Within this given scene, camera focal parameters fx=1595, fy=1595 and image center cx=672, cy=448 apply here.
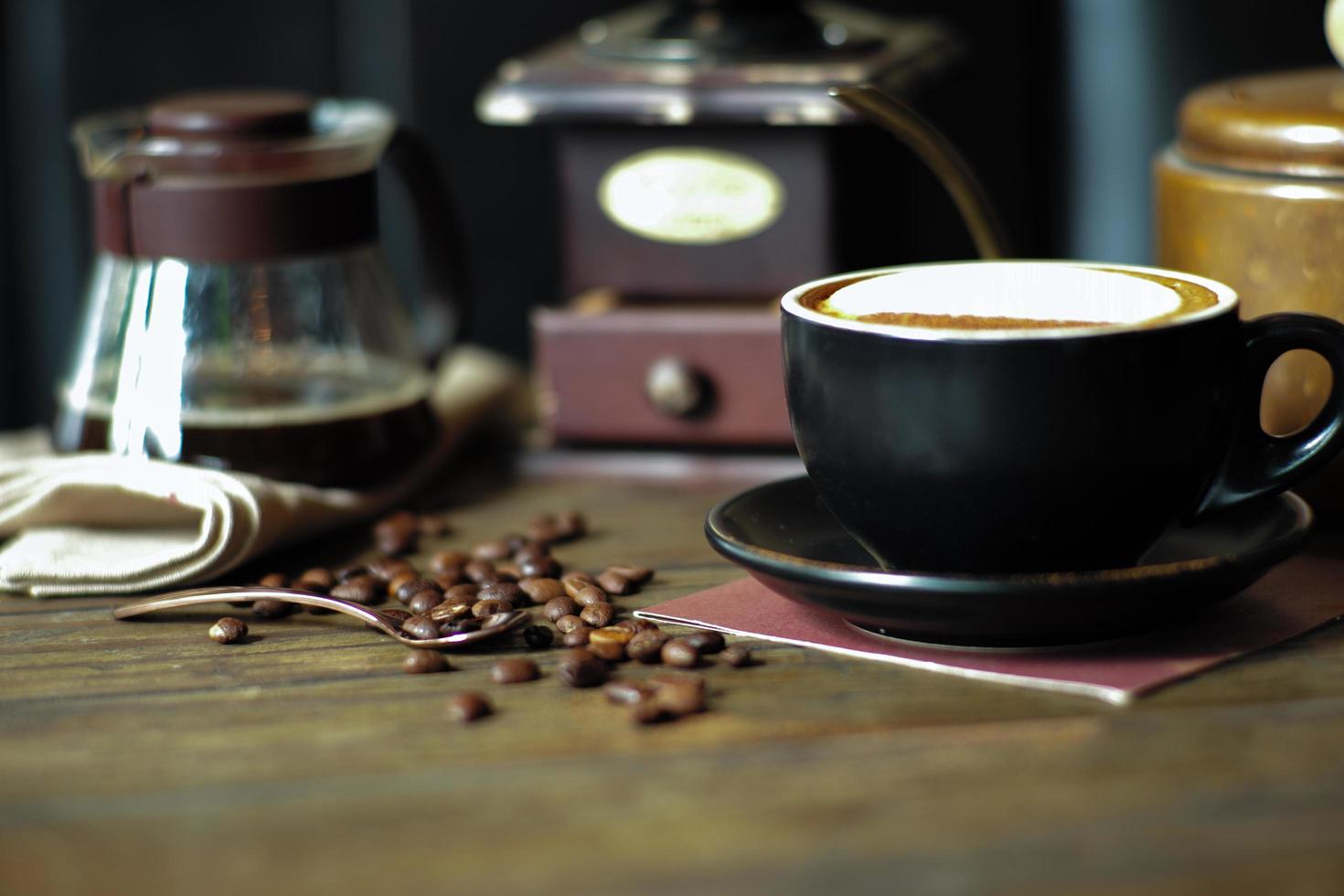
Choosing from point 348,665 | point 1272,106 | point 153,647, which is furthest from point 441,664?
point 1272,106

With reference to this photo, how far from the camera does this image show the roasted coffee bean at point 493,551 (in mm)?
1060

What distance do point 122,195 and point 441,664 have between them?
0.48m

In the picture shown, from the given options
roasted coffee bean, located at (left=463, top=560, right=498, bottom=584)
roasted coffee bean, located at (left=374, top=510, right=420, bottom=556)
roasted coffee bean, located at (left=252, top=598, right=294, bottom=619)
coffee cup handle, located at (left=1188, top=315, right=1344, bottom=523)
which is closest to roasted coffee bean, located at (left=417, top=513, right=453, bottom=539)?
roasted coffee bean, located at (left=374, top=510, right=420, bottom=556)

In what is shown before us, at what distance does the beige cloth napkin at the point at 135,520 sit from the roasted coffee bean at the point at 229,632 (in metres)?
0.10

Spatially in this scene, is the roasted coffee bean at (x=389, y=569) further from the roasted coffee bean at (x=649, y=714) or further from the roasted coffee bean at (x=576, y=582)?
the roasted coffee bean at (x=649, y=714)

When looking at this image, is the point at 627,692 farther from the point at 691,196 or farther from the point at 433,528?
the point at 691,196

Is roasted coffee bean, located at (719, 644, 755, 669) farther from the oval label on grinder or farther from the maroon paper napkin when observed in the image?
the oval label on grinder

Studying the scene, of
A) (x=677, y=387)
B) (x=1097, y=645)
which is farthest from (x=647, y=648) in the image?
(x=677, y=387)

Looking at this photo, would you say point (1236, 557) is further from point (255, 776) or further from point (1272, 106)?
point (255, 776)

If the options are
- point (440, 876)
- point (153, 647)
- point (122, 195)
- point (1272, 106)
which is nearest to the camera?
point (440, 876)

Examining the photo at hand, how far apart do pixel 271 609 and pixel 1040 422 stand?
0.45m

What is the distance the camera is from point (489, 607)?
36.0 inches

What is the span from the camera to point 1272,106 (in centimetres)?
99

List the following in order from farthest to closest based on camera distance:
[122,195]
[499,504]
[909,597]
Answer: [499,504] → [122,195] → [909,597]
